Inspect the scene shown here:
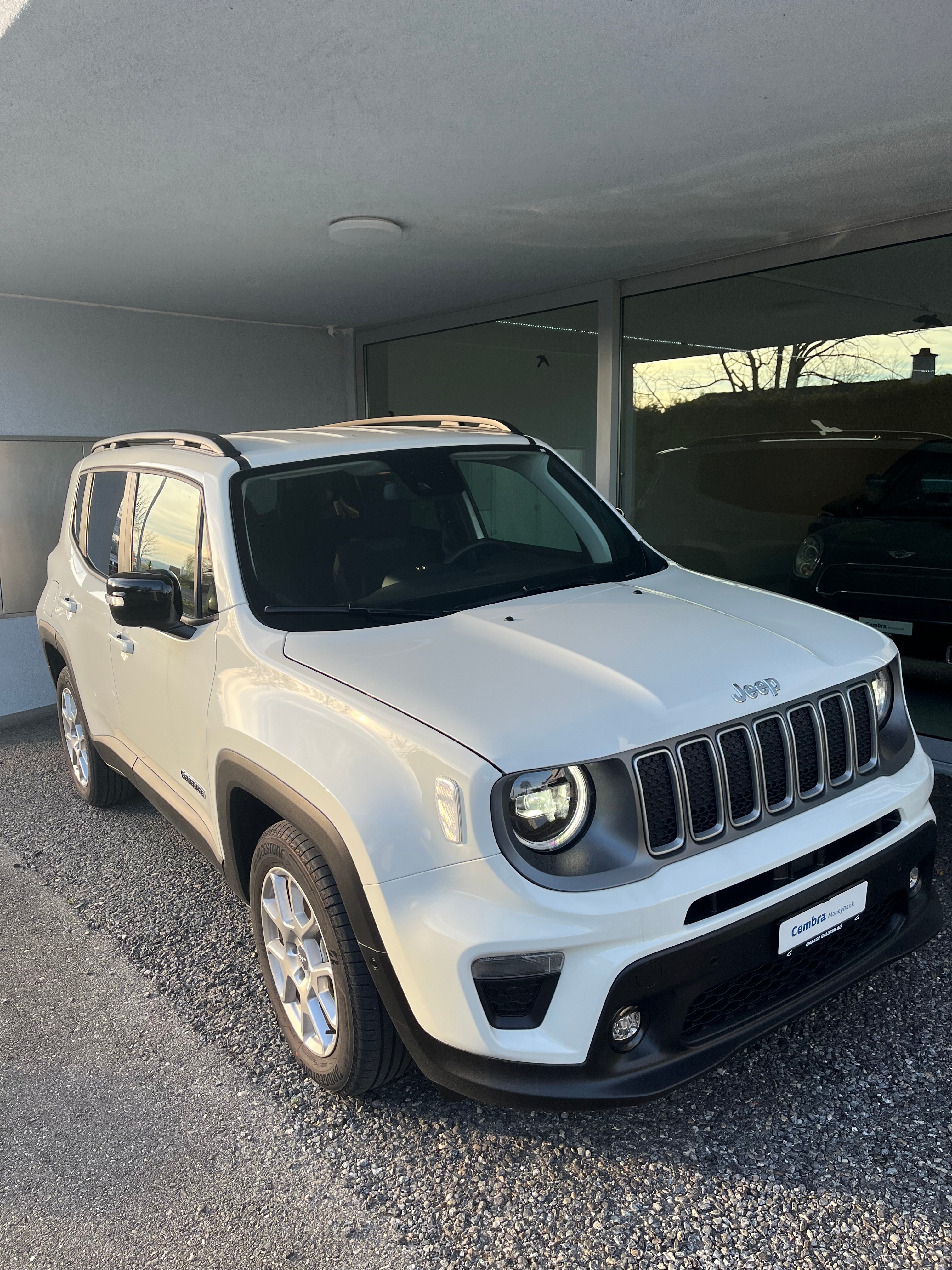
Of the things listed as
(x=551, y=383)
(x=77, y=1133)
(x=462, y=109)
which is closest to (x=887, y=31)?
(x=462, y=109)

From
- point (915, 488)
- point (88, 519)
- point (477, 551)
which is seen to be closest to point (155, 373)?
point (88, 519)

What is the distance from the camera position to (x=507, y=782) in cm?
205

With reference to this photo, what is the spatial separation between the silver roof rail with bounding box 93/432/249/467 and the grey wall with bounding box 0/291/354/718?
7.10 ft

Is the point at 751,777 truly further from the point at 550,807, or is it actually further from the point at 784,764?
the point at 550,807

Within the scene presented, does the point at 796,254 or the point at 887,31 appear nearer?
the point at 887,31

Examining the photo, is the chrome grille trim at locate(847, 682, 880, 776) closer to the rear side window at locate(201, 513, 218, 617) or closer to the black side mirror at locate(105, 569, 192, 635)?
the rear side window at locate(201, 513, 218, 617)

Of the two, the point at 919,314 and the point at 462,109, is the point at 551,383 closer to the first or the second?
the point at 919,314

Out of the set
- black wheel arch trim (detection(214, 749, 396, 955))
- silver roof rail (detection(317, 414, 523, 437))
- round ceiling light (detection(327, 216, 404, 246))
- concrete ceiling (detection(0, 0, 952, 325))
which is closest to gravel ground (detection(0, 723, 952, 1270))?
black wheel arch trim (detection(214, 749, 396, 955))

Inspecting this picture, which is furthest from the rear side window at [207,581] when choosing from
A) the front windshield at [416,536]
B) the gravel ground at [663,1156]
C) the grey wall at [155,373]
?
the grey wall at [155,373]

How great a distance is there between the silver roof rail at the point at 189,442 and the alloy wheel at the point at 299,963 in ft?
5.07

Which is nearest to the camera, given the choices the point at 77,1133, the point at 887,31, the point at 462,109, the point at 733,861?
the point at 733,861

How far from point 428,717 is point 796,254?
16.0ft

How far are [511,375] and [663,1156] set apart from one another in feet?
21.7

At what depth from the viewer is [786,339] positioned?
5934 millimetres
